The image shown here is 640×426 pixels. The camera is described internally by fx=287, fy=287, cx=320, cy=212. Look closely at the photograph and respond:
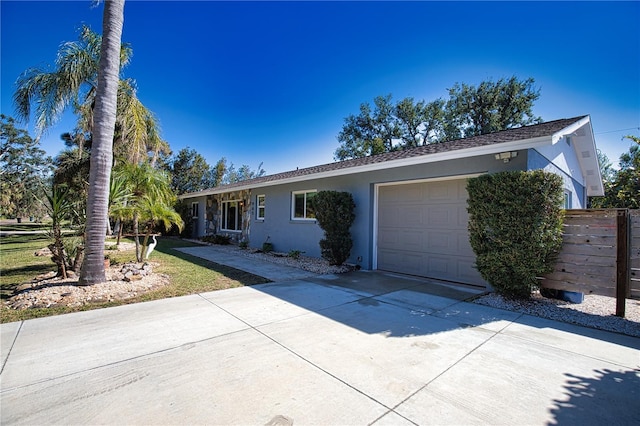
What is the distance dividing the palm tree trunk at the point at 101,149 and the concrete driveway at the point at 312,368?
4.73ft

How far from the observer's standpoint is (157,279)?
6.66 meters

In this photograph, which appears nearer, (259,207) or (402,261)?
(402,261)

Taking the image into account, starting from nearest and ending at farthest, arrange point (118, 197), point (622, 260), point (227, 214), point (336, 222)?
1. point (622, 260)
2. point (118, 197)
3. point (336, 222)
4. point (227, 214)

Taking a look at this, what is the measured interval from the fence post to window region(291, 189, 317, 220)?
7928 mm

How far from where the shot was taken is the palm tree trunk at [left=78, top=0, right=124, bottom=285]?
5.54m

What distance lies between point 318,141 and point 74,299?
17756 mm

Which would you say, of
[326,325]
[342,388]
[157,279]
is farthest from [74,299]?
[342,388]

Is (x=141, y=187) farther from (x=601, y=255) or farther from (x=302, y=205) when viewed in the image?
(x=601, y=255)

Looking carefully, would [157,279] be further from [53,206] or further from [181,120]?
[181,120]

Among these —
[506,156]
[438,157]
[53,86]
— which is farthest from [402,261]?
[53,86]

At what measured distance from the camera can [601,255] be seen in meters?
4.89

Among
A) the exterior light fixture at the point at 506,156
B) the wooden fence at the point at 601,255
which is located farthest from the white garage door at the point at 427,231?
the wooden fence at the point at 601,255

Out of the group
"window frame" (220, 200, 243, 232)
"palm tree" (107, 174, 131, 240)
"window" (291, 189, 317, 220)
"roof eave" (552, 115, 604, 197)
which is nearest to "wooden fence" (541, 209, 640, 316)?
"roof eave" (552, 115, 604, 197)

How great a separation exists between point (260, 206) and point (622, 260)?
12.1m
